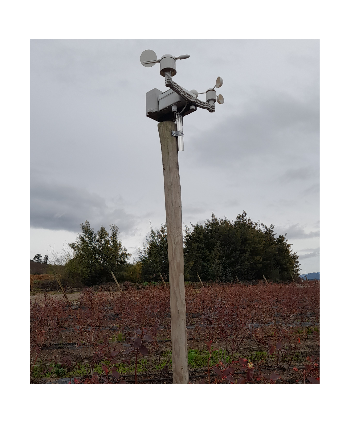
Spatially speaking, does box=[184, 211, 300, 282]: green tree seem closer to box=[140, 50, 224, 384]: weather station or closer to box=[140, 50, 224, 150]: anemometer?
box=[140, 50, 224, 384]: weather station

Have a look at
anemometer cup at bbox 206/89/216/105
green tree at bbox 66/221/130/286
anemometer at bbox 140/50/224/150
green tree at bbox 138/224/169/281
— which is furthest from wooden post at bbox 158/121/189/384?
green tree at bbox 66/221/130/286

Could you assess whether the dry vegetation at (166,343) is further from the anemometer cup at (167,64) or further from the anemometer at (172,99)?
the anemometer cup at (167,64)

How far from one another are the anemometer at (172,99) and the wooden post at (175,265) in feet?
0.88

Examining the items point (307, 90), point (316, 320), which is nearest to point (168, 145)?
point (307, 90)

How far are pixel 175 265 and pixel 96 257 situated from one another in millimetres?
11827

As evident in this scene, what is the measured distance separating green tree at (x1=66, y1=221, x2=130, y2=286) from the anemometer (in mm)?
11332

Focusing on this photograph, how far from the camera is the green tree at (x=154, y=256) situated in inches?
512

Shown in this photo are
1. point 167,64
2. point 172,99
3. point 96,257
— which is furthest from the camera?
point 96,257

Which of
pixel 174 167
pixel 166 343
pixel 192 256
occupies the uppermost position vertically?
pixel 174 167

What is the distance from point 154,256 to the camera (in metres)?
13.2

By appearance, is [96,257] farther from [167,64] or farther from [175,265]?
[167,64]

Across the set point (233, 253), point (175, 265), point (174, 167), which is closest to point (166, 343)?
point (175, 265)

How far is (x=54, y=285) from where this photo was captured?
42.3 feet
